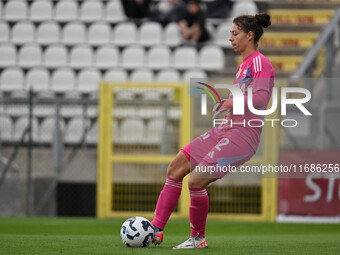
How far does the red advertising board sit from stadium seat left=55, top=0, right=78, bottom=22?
705 centimetres

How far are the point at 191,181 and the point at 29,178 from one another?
245 inches

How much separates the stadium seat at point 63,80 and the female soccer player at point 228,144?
906 centimetres

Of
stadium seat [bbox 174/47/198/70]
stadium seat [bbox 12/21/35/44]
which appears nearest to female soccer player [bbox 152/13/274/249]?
stadium seat [bbox 174/47/198/70]

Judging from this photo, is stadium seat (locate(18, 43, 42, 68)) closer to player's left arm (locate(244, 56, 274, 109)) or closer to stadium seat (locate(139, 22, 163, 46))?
stadium seat (locate(139, 22, 163, 46))

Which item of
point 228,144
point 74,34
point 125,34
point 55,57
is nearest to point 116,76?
point 125,34

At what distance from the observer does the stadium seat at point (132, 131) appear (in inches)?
400

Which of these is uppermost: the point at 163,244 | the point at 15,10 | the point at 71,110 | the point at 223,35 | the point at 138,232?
the point at 15,10

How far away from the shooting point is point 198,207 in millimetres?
5113

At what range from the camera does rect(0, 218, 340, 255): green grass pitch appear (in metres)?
5.09

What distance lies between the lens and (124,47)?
48.5 feet

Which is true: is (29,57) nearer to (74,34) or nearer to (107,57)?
(74,34)

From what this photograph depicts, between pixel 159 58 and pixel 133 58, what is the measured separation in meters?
0.54

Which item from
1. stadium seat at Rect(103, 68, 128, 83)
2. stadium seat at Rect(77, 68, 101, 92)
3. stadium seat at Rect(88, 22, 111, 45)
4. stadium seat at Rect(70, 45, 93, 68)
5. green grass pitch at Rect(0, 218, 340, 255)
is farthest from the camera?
stadium seat at Rect(88, 22, 111, 45)

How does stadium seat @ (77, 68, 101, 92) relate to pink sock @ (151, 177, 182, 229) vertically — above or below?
above
